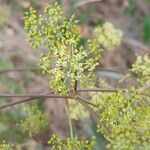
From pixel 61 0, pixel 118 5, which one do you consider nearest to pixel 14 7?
pixel 118 5

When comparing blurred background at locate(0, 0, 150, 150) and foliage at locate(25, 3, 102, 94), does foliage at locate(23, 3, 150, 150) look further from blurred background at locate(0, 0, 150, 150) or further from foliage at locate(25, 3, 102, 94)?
blurred background at locate(0, 0, 150, 150)

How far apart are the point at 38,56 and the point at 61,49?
8.15 feet

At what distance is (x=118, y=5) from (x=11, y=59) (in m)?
1.57

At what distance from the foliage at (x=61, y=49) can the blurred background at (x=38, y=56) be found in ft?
Answer: 3.01

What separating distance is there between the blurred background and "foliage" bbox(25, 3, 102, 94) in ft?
3.01

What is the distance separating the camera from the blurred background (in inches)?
123

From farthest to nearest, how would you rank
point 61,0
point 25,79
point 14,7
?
1. point 14,7
2. point 25,79
3. point 61,0

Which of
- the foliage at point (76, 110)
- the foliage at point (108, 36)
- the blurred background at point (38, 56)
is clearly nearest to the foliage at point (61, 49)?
→ the foliage at point (76, 110)

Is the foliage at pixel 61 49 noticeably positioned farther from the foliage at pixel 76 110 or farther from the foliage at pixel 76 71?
the foliage at pixel 76 110

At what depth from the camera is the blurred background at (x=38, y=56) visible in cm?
313

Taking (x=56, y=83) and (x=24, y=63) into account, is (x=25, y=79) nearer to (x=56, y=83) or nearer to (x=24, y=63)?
(x=24, y=63)

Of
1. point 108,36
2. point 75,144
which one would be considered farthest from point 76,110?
point 75,144

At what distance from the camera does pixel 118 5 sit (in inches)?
199

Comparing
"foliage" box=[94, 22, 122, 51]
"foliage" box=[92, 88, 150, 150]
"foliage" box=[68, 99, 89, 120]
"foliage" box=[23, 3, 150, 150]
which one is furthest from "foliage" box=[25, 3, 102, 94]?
"foliage" box=[94, 22, 122, 51]
